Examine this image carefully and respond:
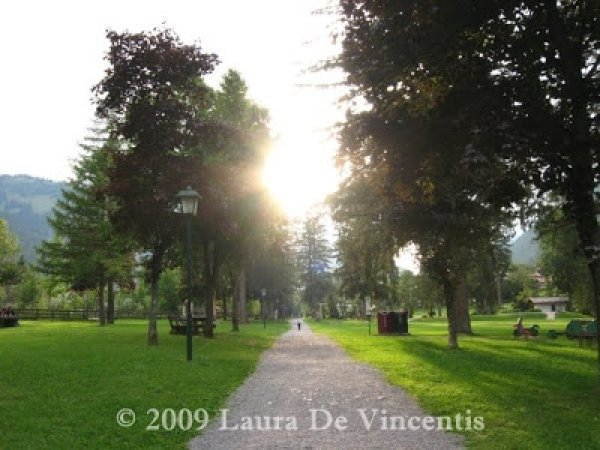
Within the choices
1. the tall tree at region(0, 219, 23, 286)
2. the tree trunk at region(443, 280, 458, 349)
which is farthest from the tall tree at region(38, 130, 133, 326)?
the tree trunk at region(443, 280, 458, 349)

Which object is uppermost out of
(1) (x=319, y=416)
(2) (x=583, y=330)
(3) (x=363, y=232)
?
(3) (x=363, y=232)

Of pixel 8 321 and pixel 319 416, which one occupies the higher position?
pixel 8 321

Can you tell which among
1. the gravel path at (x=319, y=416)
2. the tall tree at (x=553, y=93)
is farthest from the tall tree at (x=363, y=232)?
the tall tree at (x=553, y=93)

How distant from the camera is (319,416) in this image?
841cm

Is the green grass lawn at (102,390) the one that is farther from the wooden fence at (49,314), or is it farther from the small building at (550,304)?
the small building at (550,304)

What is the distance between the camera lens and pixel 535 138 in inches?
367

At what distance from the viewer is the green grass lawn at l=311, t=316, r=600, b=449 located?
7.08m

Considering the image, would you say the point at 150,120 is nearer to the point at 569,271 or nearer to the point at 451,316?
the point at 451,316

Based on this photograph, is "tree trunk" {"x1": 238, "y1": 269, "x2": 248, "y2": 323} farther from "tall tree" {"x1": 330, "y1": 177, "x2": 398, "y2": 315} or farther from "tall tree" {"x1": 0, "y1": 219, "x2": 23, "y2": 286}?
"tall tree" {"x1": 330, "y1": 177, "x2": 398, "y2": 315}

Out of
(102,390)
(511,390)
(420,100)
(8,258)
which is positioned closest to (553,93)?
(420,100)

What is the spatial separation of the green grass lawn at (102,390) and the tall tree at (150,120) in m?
4.75

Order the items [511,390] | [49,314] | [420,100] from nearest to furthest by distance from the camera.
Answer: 1. [420,100]
2. [511,390]
3. [49,314]

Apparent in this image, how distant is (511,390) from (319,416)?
4315 millimetres

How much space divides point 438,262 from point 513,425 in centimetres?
1342
